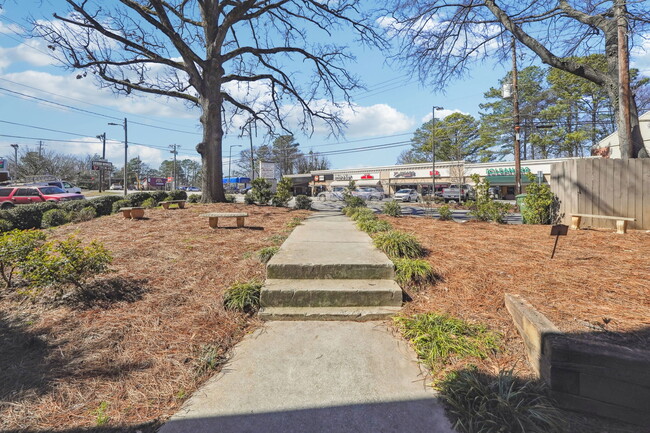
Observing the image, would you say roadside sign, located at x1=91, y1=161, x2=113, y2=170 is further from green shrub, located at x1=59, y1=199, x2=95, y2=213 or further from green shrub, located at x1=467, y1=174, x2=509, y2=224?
green shrub, located at x1=467, y1=174, x2=509, y2=224

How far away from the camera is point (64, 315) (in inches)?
116

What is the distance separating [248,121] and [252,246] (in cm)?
1311

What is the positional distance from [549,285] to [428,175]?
43.3 m

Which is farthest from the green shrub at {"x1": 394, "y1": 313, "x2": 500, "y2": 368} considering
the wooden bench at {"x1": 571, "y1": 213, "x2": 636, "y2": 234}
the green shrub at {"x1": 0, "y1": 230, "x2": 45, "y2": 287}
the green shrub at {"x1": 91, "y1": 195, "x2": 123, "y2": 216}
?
the green shrub at {"x1": 91, "y1": 195, "x2": 123, "y2": 216}

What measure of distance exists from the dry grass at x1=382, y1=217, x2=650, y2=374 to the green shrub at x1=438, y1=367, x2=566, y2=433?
231 mm

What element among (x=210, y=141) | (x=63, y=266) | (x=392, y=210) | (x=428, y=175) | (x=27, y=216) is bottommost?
(x=63, y=266)

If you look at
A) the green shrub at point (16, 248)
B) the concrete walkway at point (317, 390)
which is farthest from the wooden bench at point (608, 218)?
the green shrub at point (16, 248)

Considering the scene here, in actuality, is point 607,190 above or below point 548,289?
above

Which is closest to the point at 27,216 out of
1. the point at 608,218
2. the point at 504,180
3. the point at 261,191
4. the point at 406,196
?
the point at 261,191

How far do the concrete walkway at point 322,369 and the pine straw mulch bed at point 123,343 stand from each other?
0.26 meters

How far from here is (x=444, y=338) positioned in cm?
251

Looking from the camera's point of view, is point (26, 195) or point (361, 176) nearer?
point (26, 195)

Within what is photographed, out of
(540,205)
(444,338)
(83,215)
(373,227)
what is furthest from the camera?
(83,215)

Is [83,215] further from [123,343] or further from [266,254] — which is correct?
[123,343]
